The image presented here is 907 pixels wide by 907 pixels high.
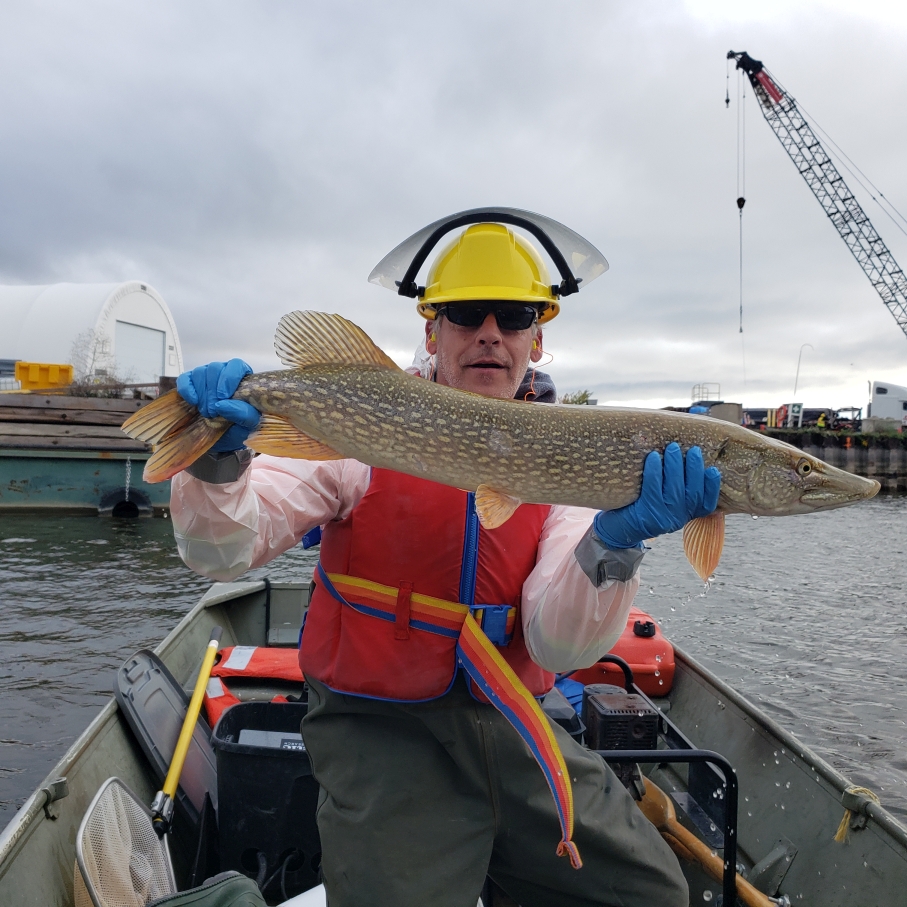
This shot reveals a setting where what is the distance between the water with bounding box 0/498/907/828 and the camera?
271 inches

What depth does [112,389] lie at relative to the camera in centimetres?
1848

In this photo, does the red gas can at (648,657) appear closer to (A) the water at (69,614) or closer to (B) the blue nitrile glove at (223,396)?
(B) the blue nitrile glove at (223,396)

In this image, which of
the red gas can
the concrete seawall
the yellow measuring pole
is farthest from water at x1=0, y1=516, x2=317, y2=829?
the concrete seawall

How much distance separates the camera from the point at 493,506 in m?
2.32

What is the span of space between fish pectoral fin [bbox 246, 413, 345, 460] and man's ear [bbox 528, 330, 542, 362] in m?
1.07

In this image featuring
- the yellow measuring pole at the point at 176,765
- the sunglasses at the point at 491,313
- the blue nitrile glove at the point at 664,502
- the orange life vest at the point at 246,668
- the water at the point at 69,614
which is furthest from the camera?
the water at the point at 69,614

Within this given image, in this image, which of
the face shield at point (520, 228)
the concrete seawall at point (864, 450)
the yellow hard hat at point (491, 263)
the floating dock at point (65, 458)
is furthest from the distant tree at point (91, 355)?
the concrete seawall at point (864, 450)

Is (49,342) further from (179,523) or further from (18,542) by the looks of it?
(179,523)

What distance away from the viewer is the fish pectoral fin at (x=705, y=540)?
8.38 feet

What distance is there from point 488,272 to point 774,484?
4.50ft

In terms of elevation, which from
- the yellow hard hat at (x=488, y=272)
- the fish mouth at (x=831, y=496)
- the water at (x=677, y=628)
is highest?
the yellow hard hat at (x=488, y=272)

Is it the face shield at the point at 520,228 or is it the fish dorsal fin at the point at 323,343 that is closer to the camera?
the fish dorsal fin at the point at 323,343

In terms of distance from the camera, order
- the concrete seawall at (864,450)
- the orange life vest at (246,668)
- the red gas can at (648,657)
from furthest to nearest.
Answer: the concrete seawall at (864,450) < the red gas can at (648,657) < the orange life vest at (246,668)

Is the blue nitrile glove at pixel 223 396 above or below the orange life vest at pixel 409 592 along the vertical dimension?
above
